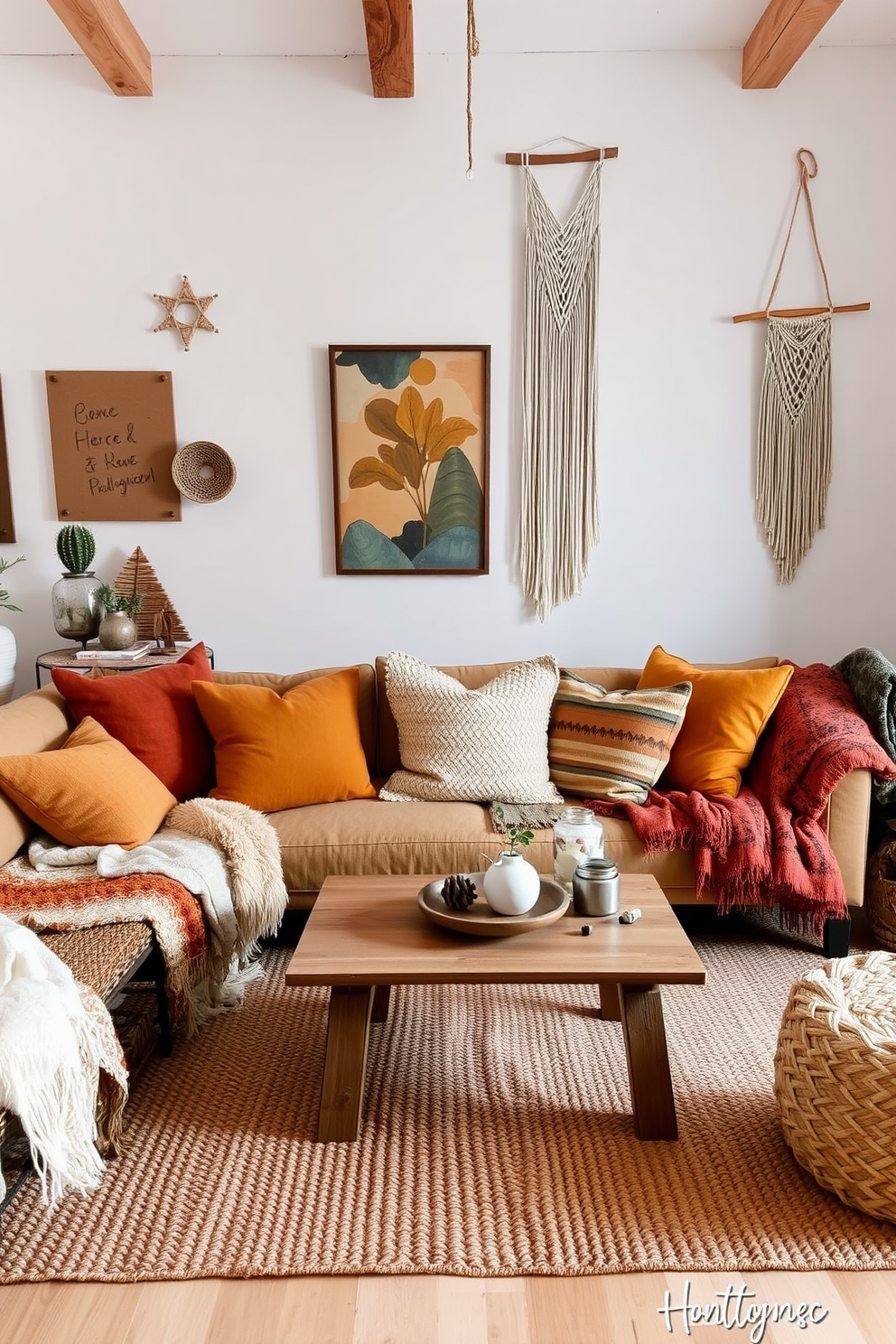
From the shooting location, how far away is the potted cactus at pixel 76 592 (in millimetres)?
3387

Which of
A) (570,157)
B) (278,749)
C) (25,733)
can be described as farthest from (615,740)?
(570,157)

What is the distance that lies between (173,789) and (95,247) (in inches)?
78.8

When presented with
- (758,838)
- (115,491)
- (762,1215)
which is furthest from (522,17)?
(762,1215)

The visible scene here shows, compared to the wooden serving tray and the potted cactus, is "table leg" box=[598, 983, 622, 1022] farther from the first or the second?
the potted cactus

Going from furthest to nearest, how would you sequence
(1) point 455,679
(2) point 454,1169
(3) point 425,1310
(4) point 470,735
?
(1) point 455,679 → (4) point 470,735 → (2) point 454,1169 → (3) point 425,1310

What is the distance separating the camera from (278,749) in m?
2.86

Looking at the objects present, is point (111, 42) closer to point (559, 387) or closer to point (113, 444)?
point (113, 444)

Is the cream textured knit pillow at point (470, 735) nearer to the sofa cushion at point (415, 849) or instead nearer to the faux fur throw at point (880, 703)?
the sofa cushion at point (415, 849)

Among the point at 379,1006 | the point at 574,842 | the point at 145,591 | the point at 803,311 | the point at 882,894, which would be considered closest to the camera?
the point at 574,842

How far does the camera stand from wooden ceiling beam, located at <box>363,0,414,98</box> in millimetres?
2859

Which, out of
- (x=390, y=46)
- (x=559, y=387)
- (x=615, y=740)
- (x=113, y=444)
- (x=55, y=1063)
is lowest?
(x=55, y=1063)

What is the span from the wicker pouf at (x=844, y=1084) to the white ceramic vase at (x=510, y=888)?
0.55 m

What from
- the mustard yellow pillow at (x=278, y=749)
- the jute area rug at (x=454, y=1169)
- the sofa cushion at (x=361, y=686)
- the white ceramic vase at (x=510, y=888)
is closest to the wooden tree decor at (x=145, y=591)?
the sofa cushion at (x=361, y=686)

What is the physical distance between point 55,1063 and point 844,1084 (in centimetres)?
132
